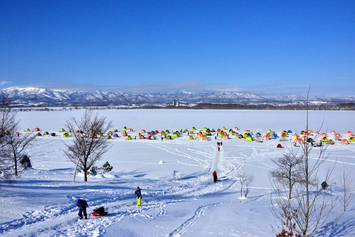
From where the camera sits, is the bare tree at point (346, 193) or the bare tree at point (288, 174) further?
the bare tree at point (288, 174)

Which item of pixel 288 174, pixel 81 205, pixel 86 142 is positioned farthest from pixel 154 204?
pixel 288 174

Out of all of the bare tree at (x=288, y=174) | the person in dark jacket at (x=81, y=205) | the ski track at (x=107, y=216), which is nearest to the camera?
the ski track at (x=107, y=216)

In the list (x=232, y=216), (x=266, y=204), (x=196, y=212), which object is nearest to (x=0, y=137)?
(x=196, y=212)

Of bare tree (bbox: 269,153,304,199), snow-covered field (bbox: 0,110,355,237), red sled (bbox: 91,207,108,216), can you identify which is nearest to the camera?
snow-covered field (bbox: 0,110,355,237)

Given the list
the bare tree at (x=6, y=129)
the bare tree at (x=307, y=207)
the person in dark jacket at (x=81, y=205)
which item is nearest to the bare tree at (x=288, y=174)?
the bare tree at (x=307, y=207)

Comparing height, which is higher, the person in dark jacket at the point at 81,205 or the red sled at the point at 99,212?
the person in dark jacket at the point at 81,205

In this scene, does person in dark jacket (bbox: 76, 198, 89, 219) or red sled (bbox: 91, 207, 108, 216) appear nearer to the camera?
person in dark jacket (bbox: 76, 198, 89, 219)

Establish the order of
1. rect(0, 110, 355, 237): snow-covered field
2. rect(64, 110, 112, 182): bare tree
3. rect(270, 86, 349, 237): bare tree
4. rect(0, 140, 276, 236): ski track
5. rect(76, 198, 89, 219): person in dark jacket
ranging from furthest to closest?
rect(64, 110, 112, 182): bare tree
rect(76, 198, 89, 219): person in dark jacket
rect(0, 110, 355, 237): snow-covered field
rect(0, 140, 276, 236): ski track
rect(270, 86, 349, 237): bare tree

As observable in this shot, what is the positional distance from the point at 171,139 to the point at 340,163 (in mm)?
22879

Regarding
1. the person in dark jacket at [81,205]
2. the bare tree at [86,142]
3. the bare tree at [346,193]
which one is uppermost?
the bare tree at [86,142]

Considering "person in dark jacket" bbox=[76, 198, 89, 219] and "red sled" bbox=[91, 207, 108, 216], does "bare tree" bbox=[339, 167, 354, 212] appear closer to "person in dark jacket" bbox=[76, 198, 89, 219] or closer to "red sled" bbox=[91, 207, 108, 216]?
"red sled" bbox=[91, 207, 108, 216]

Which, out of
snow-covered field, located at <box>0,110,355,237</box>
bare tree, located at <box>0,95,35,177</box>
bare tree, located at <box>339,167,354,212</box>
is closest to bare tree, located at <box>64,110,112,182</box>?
snow-covered field, located at <box>0,110,355,237</box>

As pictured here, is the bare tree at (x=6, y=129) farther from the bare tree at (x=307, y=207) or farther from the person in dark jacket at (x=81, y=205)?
the bare tree at (x=307, y=207)

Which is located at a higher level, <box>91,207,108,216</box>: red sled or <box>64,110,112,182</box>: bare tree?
<box>64,110,112,182</box>: bare tree
